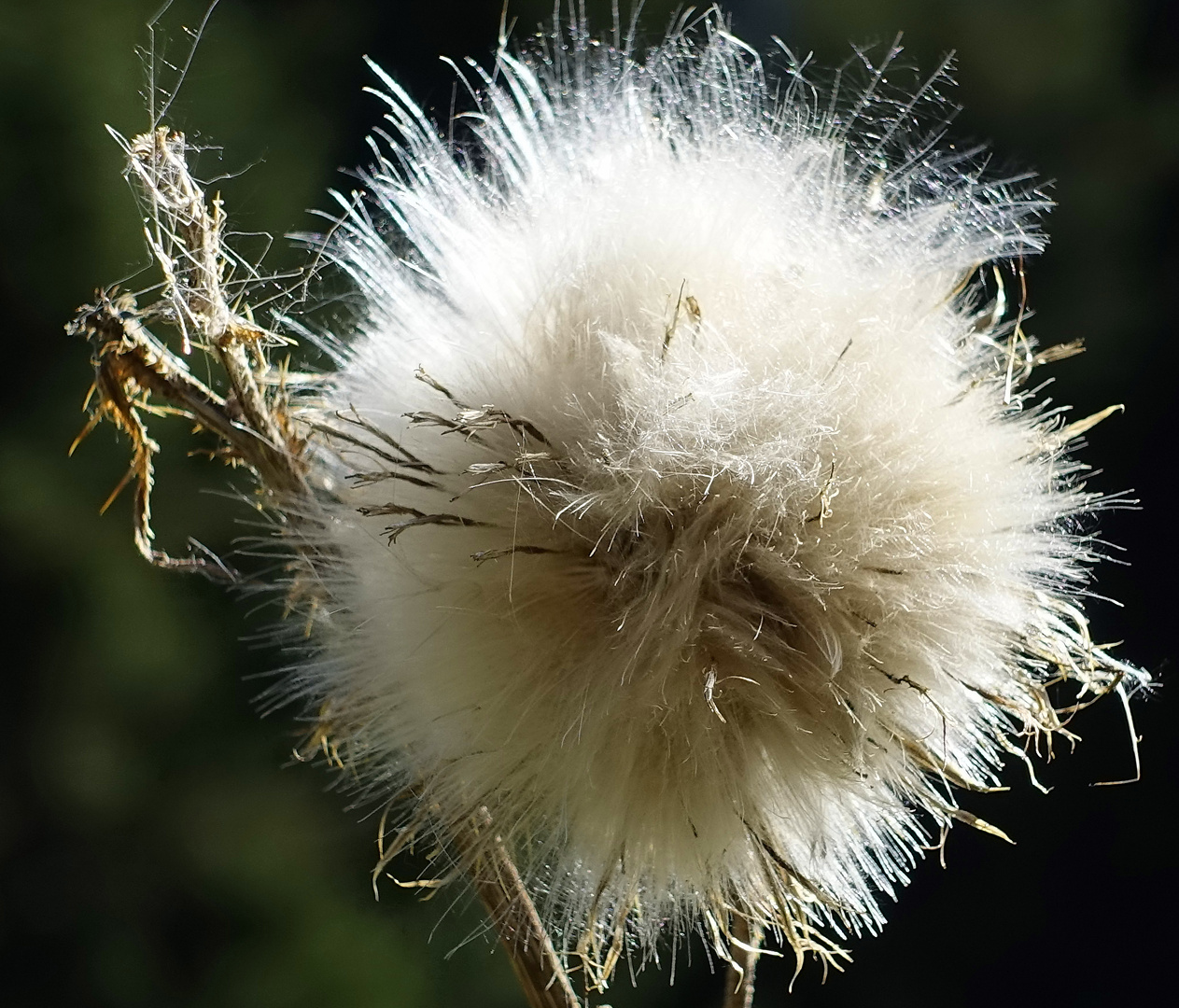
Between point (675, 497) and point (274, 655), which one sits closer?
point (675, 497)

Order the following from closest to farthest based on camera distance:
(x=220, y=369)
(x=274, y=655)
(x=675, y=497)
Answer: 1. (x=675, y=497)
2. (x=220, y=369)
3. (x=274, y=655)

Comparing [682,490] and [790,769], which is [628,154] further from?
[790,769]

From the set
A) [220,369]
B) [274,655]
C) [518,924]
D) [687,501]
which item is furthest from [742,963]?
[274,655]

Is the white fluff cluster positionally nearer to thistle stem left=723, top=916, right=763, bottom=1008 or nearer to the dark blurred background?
thistle stem left=723, top=916, right=763, bottom=1008

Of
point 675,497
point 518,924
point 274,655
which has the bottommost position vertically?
point 274,655

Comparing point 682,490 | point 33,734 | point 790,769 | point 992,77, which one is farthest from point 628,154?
point 33,734

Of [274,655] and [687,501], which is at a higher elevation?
[687,501]

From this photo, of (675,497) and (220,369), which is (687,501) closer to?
(675,497)
